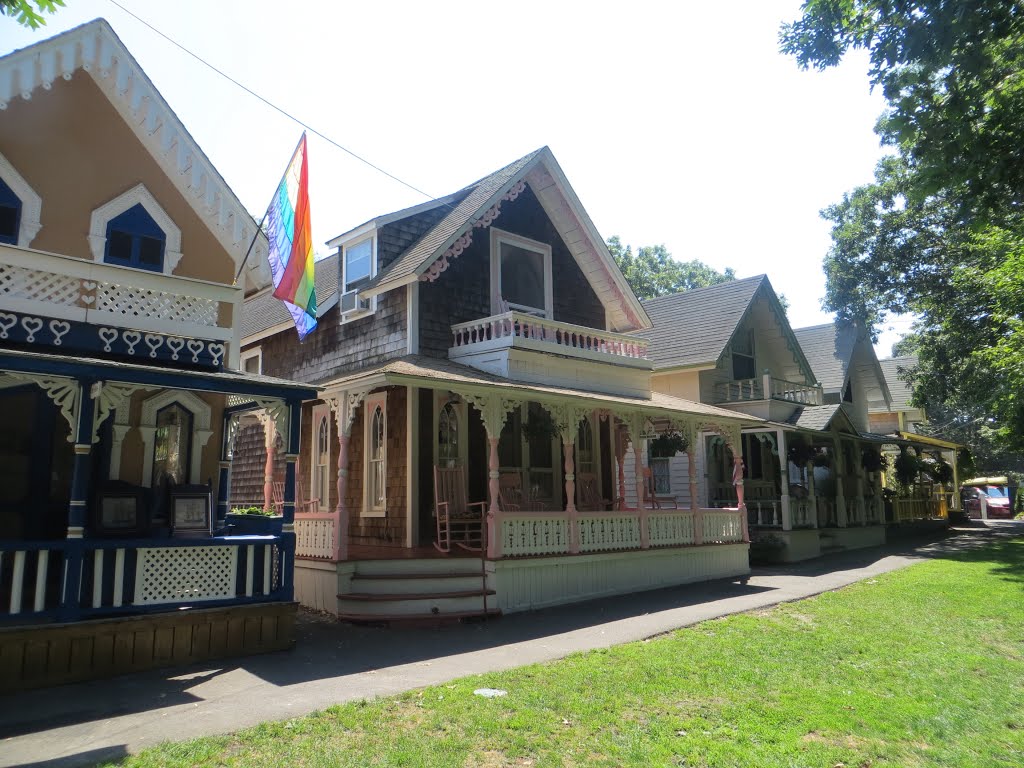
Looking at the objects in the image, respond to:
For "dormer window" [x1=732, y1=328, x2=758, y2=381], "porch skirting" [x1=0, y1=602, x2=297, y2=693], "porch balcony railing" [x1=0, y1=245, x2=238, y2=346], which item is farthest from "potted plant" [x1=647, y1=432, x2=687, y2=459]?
"porch balcony railing" [x1=0, y1=245, x2=238, y2=346]

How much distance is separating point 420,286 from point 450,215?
9.33 ft

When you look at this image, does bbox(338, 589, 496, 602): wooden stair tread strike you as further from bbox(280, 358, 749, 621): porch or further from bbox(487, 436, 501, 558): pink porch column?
bbox(487, 436, 501, 558): pink porch column

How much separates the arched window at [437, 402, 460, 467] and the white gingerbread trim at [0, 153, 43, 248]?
7.33 metres

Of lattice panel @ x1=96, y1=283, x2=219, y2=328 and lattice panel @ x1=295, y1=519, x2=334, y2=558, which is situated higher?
lattice panel @ x1=96, y1=283, x2=219, y2=328

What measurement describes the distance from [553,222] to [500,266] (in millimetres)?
2222

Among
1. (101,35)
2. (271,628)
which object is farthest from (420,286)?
(271,628)

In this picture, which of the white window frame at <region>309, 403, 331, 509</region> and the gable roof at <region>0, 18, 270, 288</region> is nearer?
Result: the gable roof at <region>0, 18, 270, 288</region>

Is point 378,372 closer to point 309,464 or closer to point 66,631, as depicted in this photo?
point 66,631

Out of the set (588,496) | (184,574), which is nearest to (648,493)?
(588,496)

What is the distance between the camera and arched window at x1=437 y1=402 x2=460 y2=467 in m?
14.5

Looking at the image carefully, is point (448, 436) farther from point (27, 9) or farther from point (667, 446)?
point (27, 9)

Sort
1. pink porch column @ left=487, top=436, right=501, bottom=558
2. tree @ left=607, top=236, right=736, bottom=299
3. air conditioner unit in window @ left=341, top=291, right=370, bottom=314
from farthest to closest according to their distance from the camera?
tree @ left=607, top=236, right=736, bottom=299, air conditioner unit in window @ left=341, top=291, right=370, bottom=314, pink porch column @ left=487, top=436, right=501, bottom=558

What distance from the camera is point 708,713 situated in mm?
6539

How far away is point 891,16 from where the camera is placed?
8109mm
